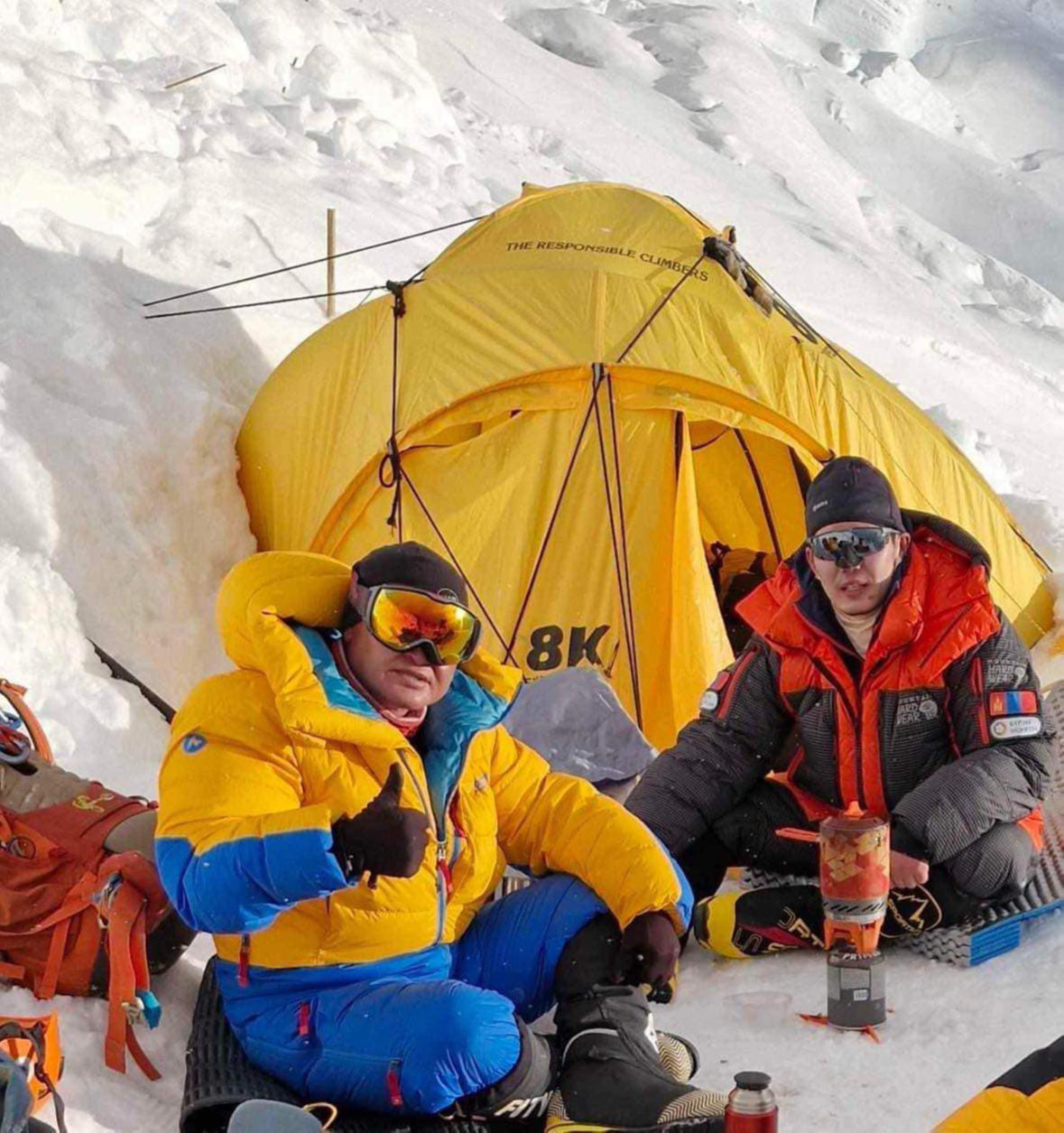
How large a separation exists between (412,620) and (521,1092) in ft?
2.55

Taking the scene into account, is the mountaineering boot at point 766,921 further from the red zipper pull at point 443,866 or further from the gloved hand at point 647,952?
the red zipper pull at point 443,866

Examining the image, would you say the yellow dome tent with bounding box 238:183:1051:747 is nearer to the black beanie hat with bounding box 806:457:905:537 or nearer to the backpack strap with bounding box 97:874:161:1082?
the black beanie hat with bounding box 806:457:905:537

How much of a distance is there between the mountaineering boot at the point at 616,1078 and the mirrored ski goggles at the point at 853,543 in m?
1.12

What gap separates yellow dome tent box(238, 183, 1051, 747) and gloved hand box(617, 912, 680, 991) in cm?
244

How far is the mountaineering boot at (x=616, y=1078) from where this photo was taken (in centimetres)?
239

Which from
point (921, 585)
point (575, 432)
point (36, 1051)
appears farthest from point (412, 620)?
point (575, 432)

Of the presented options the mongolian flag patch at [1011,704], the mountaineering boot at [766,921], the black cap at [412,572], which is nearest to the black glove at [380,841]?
the black cap at [412,572]

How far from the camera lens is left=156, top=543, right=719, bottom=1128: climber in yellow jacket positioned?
7.91ft

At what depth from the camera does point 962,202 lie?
976 inches

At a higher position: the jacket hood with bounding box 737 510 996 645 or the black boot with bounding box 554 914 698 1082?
the jacket hood with bounding box 737 510 996 645

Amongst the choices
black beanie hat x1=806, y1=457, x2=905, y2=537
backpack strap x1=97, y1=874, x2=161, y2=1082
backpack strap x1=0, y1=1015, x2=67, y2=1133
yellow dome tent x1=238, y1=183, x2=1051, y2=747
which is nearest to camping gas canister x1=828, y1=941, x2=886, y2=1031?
black beanie hat x1=806, y1=457, x2=905, y2=537

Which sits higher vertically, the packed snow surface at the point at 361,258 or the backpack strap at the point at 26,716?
the backpack strap at the point at 26,716

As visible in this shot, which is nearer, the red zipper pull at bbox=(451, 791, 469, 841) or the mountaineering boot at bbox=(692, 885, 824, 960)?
the red zipper pull at bbox=(451, 791, 469, 841)

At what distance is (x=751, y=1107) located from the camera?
2.19 metres
